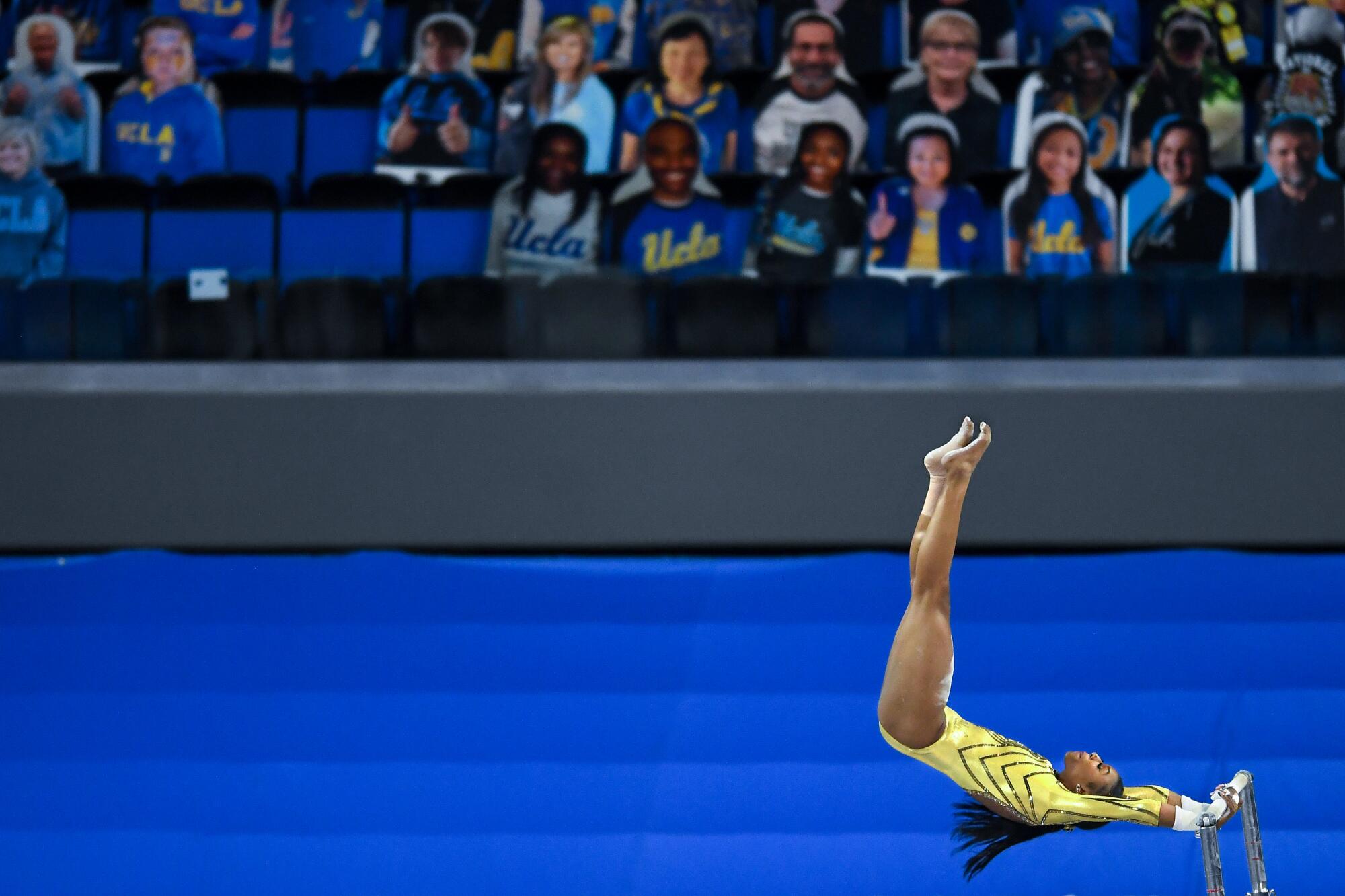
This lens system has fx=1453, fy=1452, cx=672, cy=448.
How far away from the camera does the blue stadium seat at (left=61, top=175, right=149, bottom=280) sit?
Result: 455cm

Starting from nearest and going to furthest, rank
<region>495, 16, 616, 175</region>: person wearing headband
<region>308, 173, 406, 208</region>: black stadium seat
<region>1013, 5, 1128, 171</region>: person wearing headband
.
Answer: <region>308, 173, 406, 208</region>: black stadium seat < <region>1013, 5, 1128, 171</region>: person wearing headband < <region>495, 16, 616, 175</region>: person wearing headband

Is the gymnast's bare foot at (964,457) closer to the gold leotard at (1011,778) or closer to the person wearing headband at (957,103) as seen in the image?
the gold leotard at (1011,778)

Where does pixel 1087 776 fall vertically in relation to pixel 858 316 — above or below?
below

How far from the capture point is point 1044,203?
4.51 metres

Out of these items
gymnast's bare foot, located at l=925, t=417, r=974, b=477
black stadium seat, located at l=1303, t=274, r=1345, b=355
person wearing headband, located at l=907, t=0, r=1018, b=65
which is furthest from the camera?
person wearing headband, located at l=907, t=0, r=1018, b=65

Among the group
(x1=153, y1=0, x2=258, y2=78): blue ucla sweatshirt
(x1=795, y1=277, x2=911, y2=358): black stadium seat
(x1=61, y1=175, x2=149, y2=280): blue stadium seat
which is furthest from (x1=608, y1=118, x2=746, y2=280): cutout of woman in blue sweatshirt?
(x1=153, y1=0, x2=258, y2=78): blue ucla sweatshirt

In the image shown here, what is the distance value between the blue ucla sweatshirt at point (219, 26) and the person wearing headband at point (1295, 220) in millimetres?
3440

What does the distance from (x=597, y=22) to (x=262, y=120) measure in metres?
1.23

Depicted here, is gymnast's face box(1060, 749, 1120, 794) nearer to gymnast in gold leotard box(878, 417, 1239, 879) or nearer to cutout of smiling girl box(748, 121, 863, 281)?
gymnast in gold leotard box(878, 417, 1239, 879)

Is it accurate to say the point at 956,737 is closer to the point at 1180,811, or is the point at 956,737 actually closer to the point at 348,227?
the point at 1180,811

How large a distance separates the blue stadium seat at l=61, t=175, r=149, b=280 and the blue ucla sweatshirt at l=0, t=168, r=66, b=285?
0.03 metres

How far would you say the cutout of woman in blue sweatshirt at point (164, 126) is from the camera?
4855mm

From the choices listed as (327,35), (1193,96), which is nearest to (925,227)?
(1193,96)

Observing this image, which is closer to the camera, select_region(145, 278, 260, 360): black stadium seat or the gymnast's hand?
the gymnast's hand
